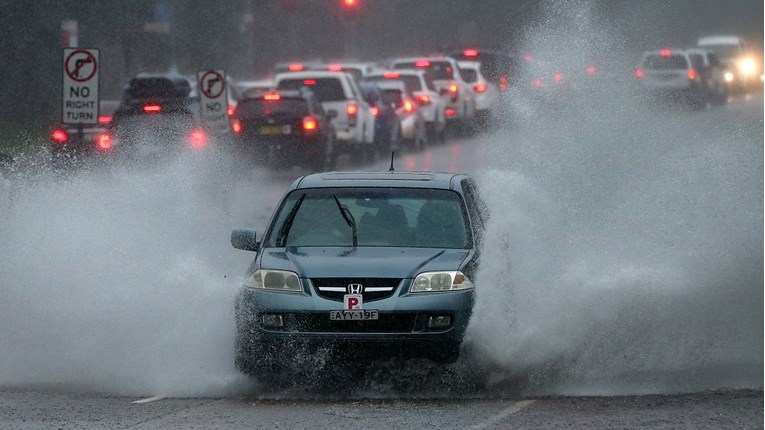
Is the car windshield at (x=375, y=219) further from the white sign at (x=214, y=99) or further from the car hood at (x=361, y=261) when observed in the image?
the white sign at (x=214, y=99)

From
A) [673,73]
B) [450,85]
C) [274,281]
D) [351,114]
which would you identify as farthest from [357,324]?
[673,73]

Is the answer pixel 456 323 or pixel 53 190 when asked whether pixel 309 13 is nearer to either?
pixel 53 190

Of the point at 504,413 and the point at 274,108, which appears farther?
the point at 274,108

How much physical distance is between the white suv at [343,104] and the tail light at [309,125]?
2.19 m

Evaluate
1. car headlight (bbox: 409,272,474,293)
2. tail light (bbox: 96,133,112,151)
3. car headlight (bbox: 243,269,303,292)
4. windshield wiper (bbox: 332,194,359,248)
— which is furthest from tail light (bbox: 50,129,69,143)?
car headlight (bbox: 409,272,474,293)

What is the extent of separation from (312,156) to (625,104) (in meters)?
13.5

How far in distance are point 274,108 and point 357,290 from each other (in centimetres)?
2079

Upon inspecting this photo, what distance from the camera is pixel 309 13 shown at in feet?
207

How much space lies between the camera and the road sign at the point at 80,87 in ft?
66.3

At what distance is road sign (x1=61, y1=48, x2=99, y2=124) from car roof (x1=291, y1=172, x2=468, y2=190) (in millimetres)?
9699

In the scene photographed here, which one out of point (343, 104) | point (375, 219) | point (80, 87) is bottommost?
point (375, 219)

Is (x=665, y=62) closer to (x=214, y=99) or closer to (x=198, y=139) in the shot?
(x=198, y=139)

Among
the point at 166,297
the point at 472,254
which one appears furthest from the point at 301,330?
the point at 166,297

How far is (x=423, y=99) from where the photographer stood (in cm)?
4062
